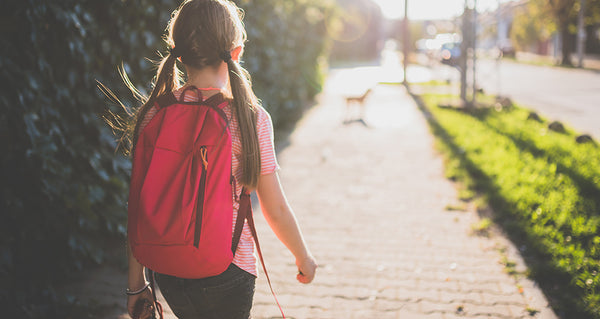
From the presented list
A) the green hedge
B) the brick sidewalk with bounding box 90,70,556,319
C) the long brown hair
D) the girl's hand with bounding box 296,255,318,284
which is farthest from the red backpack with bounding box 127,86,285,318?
the brick sidewalk with bounding box 90,70,556,319

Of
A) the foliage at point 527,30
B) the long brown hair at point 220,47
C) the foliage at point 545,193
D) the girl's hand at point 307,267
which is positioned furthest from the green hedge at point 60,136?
the foliage at point 527,30

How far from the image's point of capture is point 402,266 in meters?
4.27

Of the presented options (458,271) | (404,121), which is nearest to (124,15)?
(458,271)

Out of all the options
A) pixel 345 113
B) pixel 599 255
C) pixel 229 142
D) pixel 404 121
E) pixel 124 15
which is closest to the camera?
pixel 229 142

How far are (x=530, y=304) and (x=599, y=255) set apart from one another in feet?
2.84

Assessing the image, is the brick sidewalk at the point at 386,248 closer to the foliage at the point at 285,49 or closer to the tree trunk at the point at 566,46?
the foliage at the point at 285,49

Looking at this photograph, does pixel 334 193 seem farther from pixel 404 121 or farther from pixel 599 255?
pixel 404 121

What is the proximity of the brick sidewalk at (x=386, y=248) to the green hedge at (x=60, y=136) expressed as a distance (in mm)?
1456

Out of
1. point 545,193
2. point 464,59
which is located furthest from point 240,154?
point 464,59

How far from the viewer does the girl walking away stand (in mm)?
1577

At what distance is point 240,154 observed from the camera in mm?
1757

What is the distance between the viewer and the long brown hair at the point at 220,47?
1649mm

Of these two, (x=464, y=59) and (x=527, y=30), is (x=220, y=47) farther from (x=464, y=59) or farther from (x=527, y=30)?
(x=527, y=30)

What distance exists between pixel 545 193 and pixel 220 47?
4.86m
